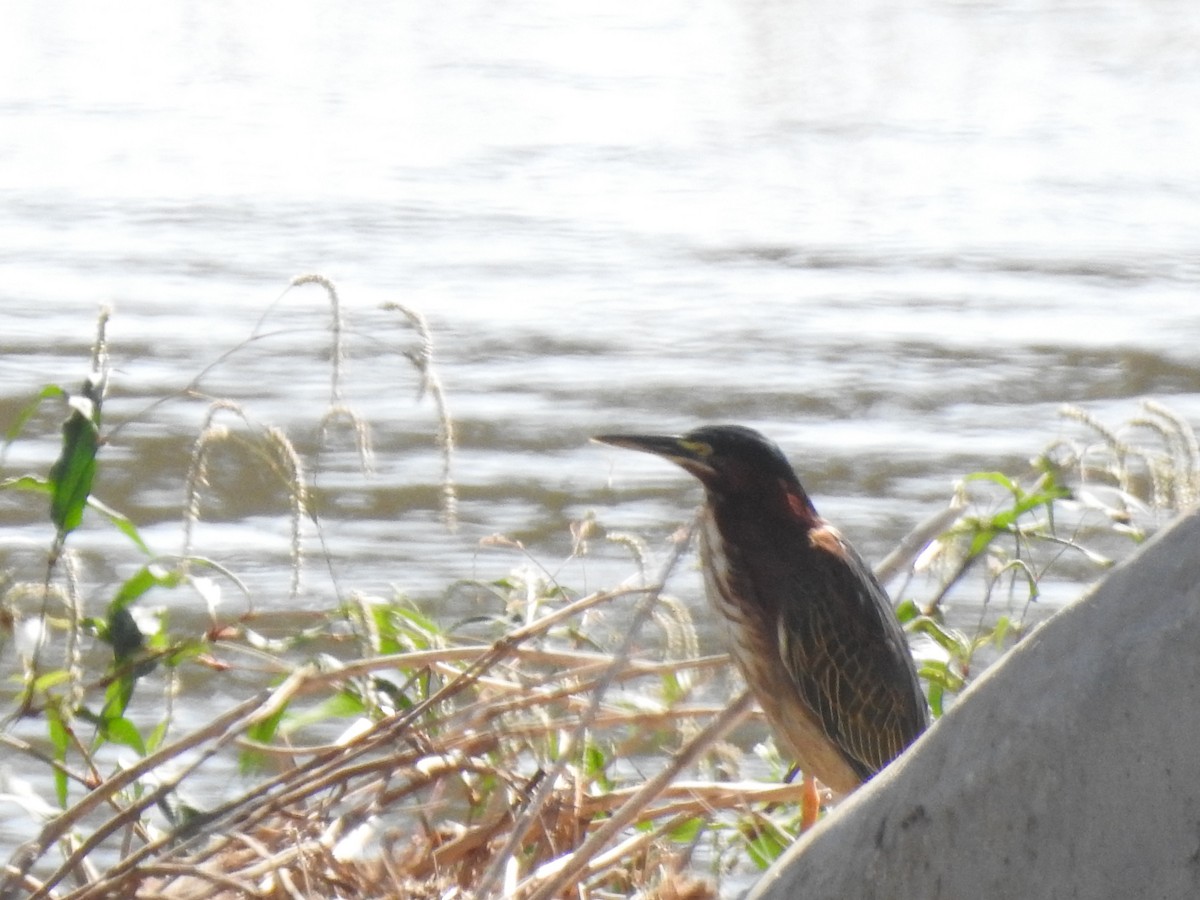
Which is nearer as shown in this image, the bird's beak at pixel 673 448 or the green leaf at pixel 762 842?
the green leaf at pixel 762 842

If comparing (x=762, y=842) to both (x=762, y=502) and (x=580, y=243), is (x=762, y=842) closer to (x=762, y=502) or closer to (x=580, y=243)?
(x=762, y=502)

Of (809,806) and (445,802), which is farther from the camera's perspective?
(809,806)

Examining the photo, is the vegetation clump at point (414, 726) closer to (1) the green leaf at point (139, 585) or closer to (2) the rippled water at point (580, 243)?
(1) the green leaf at point (139, 585)

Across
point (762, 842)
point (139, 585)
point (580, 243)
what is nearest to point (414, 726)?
point (139, 585)

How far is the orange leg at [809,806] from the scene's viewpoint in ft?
11.1

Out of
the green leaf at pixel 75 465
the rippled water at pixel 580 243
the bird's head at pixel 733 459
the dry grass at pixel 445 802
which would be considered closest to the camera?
the dry grass at pixel 445 802

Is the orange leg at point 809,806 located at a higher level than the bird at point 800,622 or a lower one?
lower

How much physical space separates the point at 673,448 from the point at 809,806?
62 centimetres

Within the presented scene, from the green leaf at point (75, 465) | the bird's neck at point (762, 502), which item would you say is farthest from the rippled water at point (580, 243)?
the green leaf at point (75, 465)

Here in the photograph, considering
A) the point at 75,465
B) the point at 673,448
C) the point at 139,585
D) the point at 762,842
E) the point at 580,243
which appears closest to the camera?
the point at 75,465

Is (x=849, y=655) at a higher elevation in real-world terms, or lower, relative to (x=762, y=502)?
lower

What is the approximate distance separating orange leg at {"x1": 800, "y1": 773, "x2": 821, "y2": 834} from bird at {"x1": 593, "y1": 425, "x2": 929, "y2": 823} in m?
0.11

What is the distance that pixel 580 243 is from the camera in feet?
24.4

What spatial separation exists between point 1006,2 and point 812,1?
1147 millimetres
